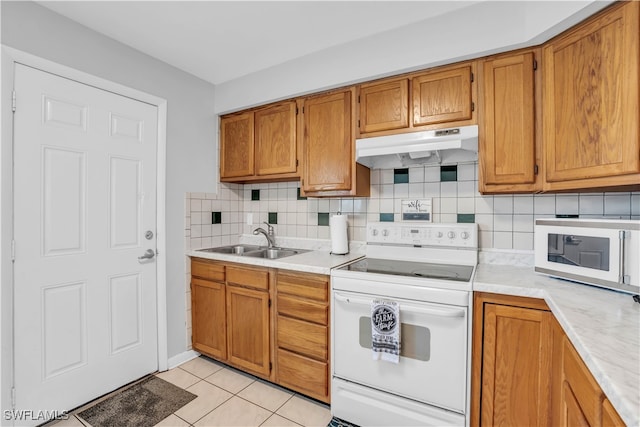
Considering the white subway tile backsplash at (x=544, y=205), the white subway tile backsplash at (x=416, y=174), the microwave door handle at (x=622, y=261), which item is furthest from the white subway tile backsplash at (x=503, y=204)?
the microwave door handle at (x=622, y=261)

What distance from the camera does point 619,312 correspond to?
104cm

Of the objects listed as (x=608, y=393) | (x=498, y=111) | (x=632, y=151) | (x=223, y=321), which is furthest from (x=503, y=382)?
(x=223, y=321)

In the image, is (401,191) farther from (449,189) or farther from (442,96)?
(442,96)

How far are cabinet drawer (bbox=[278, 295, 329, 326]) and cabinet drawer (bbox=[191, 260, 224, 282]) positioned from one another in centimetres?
61

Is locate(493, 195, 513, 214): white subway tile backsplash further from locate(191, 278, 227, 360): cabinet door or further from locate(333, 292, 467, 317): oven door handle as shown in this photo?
locate(191, 278, 227, 360): cabinet door

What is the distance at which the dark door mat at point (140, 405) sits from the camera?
67.1 inches

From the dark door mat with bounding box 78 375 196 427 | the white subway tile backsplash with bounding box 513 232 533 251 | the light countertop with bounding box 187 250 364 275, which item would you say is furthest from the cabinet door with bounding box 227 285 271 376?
the white subway tile backsplash with bounding box 513 232 533 251

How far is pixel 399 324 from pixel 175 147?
2.13 m

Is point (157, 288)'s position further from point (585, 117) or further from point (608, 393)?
point (585, 117)

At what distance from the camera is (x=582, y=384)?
86 cm

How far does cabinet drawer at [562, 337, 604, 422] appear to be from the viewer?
29.5 inches

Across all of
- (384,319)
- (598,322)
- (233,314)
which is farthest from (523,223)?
(233,314)

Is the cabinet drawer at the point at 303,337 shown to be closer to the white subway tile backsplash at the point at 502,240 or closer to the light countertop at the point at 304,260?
the light countertop at the point at 304,260

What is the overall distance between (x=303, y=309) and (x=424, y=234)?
962 mm
